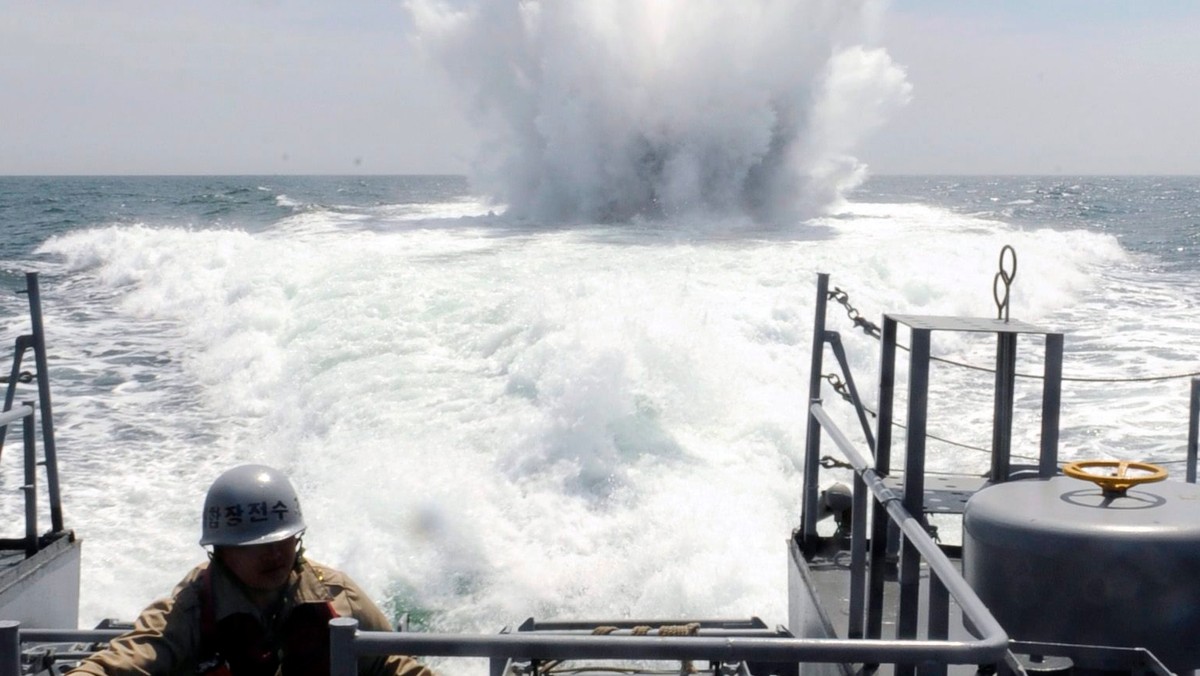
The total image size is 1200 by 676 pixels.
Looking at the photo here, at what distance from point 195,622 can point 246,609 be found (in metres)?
0.12

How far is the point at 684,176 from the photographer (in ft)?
115

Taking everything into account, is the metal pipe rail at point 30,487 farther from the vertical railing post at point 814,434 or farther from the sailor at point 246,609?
the vertical railing post at point 814,434

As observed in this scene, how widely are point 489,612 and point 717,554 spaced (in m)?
1.81

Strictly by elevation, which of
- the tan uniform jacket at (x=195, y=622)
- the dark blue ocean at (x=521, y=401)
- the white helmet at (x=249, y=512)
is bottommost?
the dark blue ocean at (x=521, y=401)

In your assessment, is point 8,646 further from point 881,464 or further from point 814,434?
point 814,434

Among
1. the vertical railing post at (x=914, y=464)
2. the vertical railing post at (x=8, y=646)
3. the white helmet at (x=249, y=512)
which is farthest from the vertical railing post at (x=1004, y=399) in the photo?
the vertical railing post at (x=8, y=646)

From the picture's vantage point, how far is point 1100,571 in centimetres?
279

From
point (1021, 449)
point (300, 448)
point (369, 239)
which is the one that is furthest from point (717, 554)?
point (369, 239)

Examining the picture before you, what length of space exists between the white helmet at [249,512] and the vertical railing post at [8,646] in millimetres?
509

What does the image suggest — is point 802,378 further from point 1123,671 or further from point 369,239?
point 369,239

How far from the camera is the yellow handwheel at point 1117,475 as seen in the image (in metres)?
3.01

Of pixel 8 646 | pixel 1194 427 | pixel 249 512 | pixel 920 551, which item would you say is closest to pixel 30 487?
pixel 249 512

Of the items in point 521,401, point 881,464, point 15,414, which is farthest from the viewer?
point 521,401

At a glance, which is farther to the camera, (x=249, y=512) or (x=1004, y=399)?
(x=1004, y=399)
